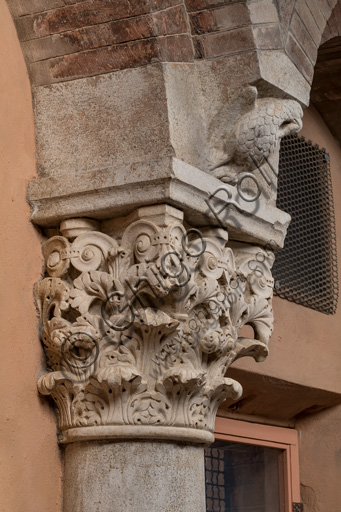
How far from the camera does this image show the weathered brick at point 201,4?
227 cm

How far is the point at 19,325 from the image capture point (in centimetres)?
212

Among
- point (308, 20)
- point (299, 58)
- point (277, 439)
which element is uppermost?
point (308, 20)

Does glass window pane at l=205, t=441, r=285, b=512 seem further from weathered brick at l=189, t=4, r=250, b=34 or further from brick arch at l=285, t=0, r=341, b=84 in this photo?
weathered brick at l=189, t=4, r=250, b=34

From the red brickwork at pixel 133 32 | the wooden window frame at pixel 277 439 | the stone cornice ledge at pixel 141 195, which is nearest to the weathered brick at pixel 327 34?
the red brickwork at pixel 133 32

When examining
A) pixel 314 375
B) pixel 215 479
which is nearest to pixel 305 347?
pixel 314 375

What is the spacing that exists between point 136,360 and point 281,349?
1243mm

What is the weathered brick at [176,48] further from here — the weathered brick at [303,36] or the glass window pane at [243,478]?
the glass window pane at [243,478]

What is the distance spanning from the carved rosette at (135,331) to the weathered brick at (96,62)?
44cm

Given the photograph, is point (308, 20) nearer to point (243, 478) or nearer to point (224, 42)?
point (224, 42)

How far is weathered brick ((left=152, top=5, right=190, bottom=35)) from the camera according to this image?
2.21 meters

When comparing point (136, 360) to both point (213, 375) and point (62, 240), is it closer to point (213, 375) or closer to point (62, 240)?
point (213, 375)

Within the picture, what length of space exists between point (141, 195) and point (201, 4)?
579 millimetres

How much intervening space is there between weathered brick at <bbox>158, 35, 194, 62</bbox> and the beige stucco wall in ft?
1.31

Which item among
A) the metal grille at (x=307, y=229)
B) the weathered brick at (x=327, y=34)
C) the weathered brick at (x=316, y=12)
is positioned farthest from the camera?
the metal grille at (x=307, y=229)
